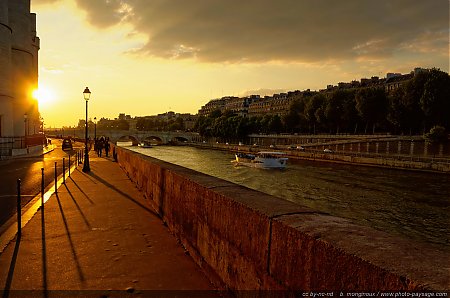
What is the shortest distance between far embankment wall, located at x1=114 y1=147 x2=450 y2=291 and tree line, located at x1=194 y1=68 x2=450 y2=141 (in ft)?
184

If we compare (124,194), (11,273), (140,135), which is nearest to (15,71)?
(124,194)

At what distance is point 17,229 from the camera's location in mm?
6617

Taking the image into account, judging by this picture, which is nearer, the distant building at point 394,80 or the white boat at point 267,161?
the white boat at point 267,161

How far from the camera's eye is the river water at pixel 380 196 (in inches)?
761

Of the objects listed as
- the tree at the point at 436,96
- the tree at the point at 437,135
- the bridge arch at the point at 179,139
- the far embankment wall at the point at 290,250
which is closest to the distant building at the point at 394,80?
the tree at the point at 436,96

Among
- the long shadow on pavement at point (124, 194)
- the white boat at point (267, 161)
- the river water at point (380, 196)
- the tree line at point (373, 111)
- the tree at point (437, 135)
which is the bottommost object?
the river water at point (380, 196)

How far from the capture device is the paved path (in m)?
4.28

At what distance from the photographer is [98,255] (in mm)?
5266

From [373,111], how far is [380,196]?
4121 centimetres

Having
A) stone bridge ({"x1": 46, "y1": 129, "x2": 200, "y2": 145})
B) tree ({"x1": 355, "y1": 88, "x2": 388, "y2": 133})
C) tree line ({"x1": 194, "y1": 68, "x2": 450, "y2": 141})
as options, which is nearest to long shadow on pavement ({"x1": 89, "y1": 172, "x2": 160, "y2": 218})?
tree line ({"x1": 194, "y1": 68, "x2": 450, "y2": 141})

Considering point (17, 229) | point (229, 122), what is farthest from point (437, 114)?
point (229, 122)

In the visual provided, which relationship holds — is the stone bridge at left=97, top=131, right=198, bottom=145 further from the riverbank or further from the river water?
the river water

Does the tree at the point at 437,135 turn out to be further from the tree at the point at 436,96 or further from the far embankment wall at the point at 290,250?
the far embankment wall at the point at 290,250

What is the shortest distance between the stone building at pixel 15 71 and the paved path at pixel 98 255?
34.8 m
